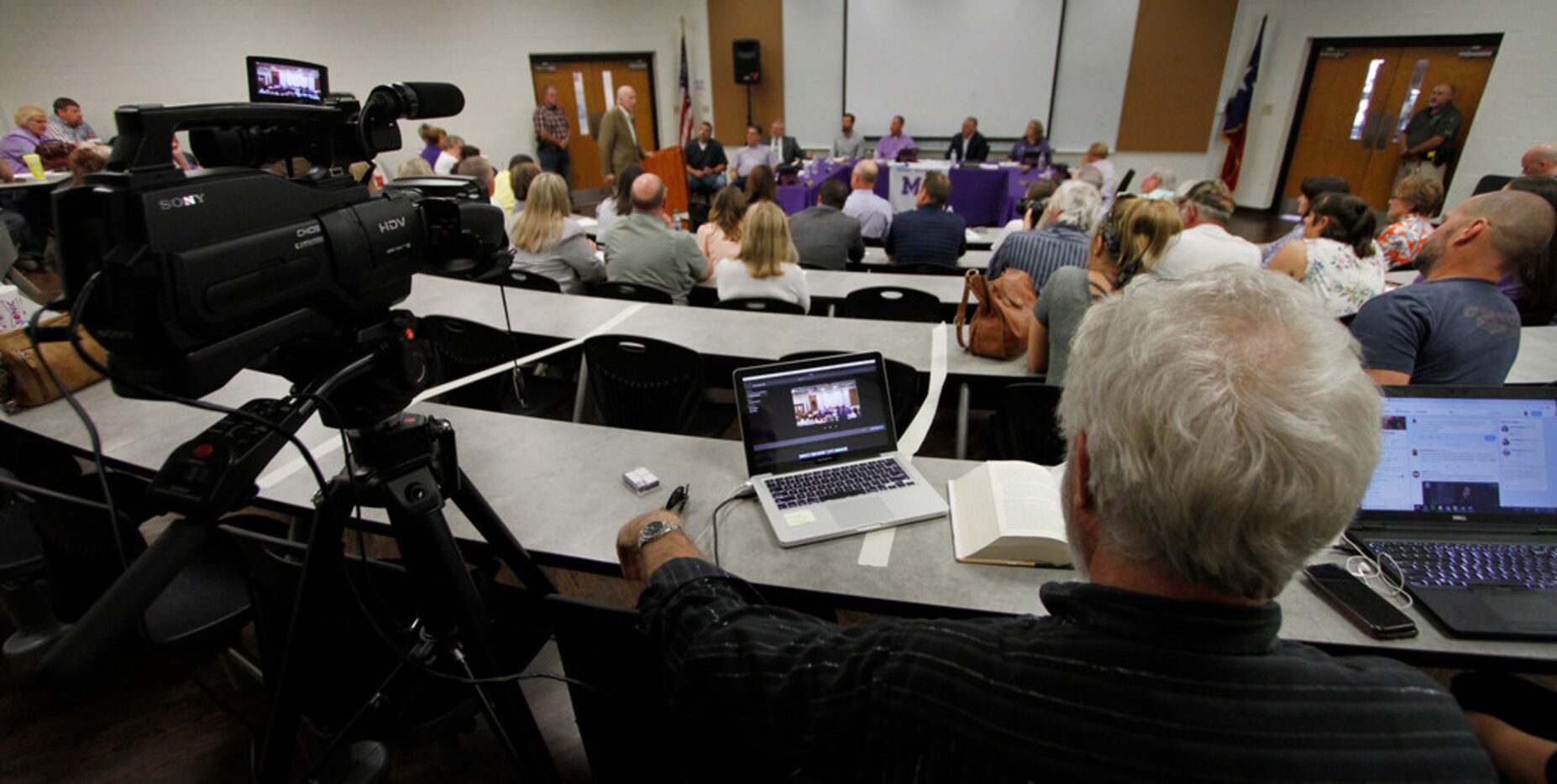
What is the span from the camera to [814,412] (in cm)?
169

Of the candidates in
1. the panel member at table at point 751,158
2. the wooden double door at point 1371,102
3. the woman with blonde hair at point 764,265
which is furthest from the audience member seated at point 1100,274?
the panel member at table at point 751,158

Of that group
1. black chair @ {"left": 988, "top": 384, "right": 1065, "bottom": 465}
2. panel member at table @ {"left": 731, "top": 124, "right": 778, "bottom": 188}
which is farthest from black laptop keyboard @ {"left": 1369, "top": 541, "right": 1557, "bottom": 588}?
panel member at table @ {"left": 731, "top": 124, "right": 778, "bottom": 188}

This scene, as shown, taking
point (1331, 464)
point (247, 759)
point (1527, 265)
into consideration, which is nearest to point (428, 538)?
point (1331, 464)

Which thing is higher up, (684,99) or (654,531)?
(684,99)

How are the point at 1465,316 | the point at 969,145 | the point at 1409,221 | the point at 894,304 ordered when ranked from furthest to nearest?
the point at 969,145 → the point at 1409,221 → the point at 894,304 → the point at 1465,316

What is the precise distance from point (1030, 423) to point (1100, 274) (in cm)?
61

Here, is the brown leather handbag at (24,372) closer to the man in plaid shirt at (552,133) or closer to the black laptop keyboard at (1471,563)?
the black laptop keyboard at (1471,563)

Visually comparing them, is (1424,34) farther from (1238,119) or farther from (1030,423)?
(1030,423)

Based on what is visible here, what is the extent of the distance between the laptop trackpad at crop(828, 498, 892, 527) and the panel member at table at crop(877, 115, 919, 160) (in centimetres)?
849

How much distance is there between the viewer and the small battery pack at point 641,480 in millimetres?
1651

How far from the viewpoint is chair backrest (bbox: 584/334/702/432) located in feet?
7.89

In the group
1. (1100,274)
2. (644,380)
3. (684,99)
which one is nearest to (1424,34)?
(1100,274)

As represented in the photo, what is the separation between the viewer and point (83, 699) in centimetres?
207

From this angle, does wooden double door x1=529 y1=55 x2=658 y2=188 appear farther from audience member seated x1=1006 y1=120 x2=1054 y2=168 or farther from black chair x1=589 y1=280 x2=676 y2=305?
black chair x1=589 y1=280 x2=676 y2=305
